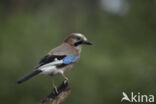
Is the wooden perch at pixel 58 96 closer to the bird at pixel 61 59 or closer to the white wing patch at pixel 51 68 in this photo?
the bird at pixel 61 59

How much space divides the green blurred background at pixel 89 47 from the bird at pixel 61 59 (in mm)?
5600

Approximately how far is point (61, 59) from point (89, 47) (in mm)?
10479

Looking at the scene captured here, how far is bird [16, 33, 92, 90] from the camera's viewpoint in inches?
368

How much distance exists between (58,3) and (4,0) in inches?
86.8

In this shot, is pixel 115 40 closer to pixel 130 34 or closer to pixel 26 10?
pixel 130 34

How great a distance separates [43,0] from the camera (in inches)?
888

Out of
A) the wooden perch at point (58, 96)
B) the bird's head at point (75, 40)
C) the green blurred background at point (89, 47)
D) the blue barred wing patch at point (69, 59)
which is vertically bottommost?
the green blurred background at point (89, 47)

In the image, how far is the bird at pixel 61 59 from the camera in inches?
368

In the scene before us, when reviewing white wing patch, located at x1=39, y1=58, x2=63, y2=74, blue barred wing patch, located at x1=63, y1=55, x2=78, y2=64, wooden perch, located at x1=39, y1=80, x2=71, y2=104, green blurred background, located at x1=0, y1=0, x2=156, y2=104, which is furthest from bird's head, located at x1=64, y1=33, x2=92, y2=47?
green blurred background, located at x1=0, y1=0, x2=156, y2=104

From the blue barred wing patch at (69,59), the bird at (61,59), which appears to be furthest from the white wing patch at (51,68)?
the blue barred wing patch at (69,59)

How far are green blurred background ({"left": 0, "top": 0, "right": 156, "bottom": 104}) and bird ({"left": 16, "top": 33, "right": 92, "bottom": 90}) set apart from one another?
18.4 ft

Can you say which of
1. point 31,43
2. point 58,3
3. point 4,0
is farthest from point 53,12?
point 31,43

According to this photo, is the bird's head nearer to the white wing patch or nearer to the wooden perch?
the white wing patch

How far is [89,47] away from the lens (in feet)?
65.9
